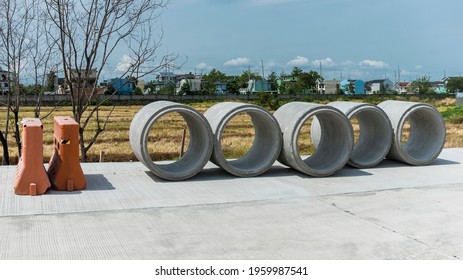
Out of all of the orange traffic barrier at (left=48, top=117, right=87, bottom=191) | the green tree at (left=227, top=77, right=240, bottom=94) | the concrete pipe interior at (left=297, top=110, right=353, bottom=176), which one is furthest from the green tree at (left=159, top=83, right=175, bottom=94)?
the orange traffic barrier at (left=48, top=117, right=87, bottom=191)

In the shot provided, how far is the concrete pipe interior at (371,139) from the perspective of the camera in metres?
11.8

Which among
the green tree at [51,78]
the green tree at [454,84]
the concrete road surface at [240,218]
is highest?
the green tree at [454,84]

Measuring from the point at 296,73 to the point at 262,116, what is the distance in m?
98.0

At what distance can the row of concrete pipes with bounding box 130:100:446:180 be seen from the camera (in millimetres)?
10391

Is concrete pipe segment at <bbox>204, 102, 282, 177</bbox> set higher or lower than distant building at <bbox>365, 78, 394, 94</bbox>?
lower

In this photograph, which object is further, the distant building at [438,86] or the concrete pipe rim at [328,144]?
the distant building at [438,86]

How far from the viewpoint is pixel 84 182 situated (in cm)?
939

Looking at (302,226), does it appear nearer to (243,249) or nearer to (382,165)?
(243,249)

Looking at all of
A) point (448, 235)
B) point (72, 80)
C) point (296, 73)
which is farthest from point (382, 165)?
point (296, 73)

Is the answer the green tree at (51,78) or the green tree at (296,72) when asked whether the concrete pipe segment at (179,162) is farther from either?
the green tree at (296,72)

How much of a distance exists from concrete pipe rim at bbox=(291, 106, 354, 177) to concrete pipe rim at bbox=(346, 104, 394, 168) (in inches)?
16.7

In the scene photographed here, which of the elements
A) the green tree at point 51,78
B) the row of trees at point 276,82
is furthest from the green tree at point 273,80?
the green tree at point 51,78

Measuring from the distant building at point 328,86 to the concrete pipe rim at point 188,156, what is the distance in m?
98.9

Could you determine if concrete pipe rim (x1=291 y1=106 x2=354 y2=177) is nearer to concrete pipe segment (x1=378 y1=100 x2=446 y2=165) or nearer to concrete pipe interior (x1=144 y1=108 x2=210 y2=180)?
concrete pipe segment (x1=378 y1=100 x2=446 y2=165)
